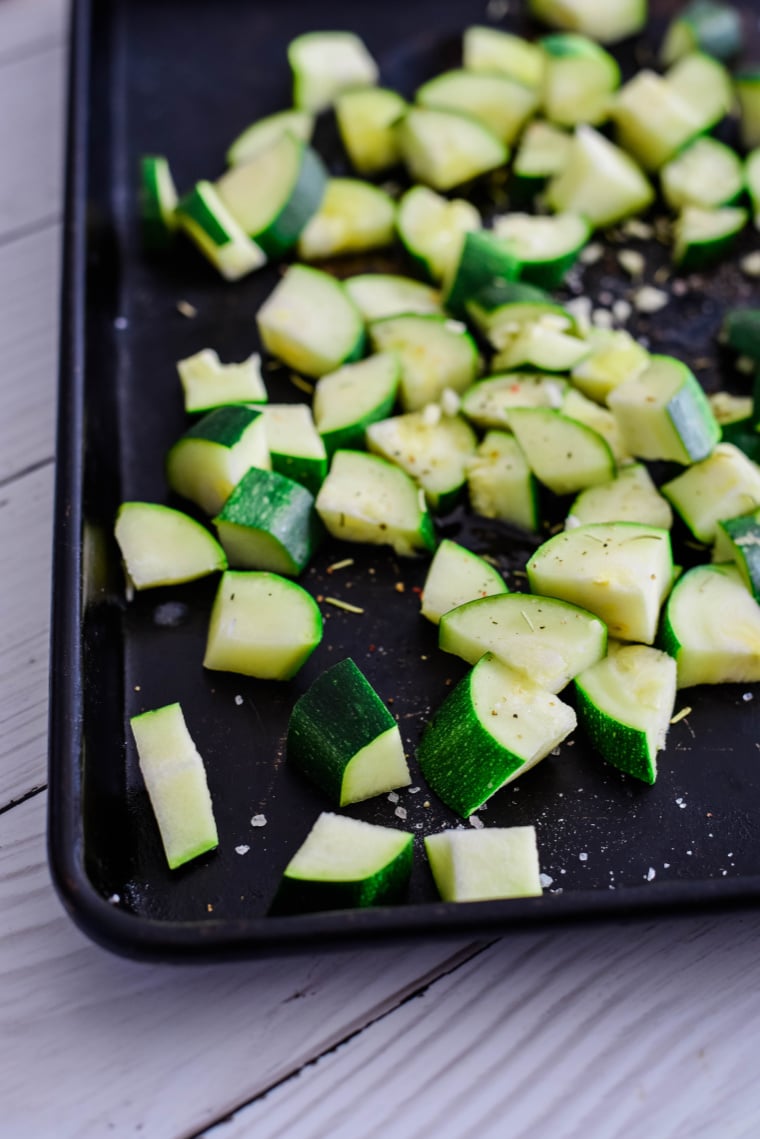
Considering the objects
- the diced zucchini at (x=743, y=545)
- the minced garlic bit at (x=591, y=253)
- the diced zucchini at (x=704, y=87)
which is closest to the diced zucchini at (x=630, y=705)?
the diced zucchini at (x=743, y=545)

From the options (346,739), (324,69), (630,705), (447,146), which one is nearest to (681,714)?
(630,705)

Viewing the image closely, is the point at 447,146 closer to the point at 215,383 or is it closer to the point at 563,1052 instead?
the point at 215,383

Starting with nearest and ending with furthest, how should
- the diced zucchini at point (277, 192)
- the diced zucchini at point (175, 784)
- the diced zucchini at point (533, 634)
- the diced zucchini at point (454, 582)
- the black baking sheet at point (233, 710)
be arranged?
the black baking sheet at point (233, 710)
the diced zucchini at point (175, 784)
the diced zucchini at point (533, 634)
the diced zucchini at point (454, 582)
the diced zucchini at point (277, 192)

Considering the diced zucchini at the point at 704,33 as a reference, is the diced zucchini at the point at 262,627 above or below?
below

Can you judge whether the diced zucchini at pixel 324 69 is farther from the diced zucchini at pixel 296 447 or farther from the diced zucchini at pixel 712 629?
the diced zucchini at pixel 712 629

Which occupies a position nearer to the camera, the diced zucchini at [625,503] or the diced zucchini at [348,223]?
the diced zucchini at [625,503]

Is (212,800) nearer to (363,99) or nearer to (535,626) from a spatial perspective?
(535,626)

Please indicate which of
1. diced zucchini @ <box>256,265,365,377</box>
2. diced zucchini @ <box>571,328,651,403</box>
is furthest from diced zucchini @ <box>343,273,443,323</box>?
diced zucchini @ <box>571,328,651,403</box>

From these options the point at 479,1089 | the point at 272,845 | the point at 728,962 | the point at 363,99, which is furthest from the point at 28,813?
the point at 363,99
